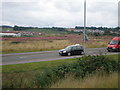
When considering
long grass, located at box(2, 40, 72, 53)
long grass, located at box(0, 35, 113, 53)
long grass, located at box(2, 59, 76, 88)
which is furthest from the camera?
long grass, located at box(0, 35, 113, 53)

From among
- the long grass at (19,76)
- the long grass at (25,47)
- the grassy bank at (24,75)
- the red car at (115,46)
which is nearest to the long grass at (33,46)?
the long grass at (25,47)

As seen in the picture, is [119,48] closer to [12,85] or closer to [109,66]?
[109,66]

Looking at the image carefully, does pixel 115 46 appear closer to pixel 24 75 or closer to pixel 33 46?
pixel 33 46

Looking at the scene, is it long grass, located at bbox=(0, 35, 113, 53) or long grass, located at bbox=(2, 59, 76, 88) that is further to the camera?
long grass, located at bbox=(0, 35, 113, 53)

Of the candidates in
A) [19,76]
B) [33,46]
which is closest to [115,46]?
[33,46]

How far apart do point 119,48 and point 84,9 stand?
325 inches

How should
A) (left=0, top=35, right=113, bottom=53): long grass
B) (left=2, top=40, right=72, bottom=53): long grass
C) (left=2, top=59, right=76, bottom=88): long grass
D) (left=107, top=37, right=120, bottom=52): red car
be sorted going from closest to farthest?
(left=2, top=59, right=76, bottom=88): long grass → (left=107, top=37, right=120, bottom=52): red car → (left=2, top=40, right=72, bottom=53): long grass → (left=0, top=35, right=113, bottom=53): long grass

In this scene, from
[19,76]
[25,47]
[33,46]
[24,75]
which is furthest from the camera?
[33,46]

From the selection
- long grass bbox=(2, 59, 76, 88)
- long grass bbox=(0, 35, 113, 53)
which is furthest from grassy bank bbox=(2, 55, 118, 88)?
long grass bbox=(0, 35, 113, 53)

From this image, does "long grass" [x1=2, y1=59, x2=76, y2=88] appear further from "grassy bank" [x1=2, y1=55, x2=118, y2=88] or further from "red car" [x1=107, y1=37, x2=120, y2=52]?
"red car" [x1=107, y1=37, x2=120, y2=52]

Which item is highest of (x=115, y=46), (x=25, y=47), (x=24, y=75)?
(x=115, y=46)

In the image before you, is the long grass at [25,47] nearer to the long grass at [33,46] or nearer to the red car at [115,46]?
the long grass at [33,46]

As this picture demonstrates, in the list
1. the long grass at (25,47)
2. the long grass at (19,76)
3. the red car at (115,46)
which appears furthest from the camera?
the long grass at (25,47)

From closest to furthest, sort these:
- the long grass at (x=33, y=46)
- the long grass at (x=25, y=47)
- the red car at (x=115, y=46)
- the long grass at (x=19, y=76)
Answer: the long grass at (x=19, y=76) < the red car at (x=115, y=46) < the long grass at (x=25, y=47) < the long grass at (x=33, y=46)
